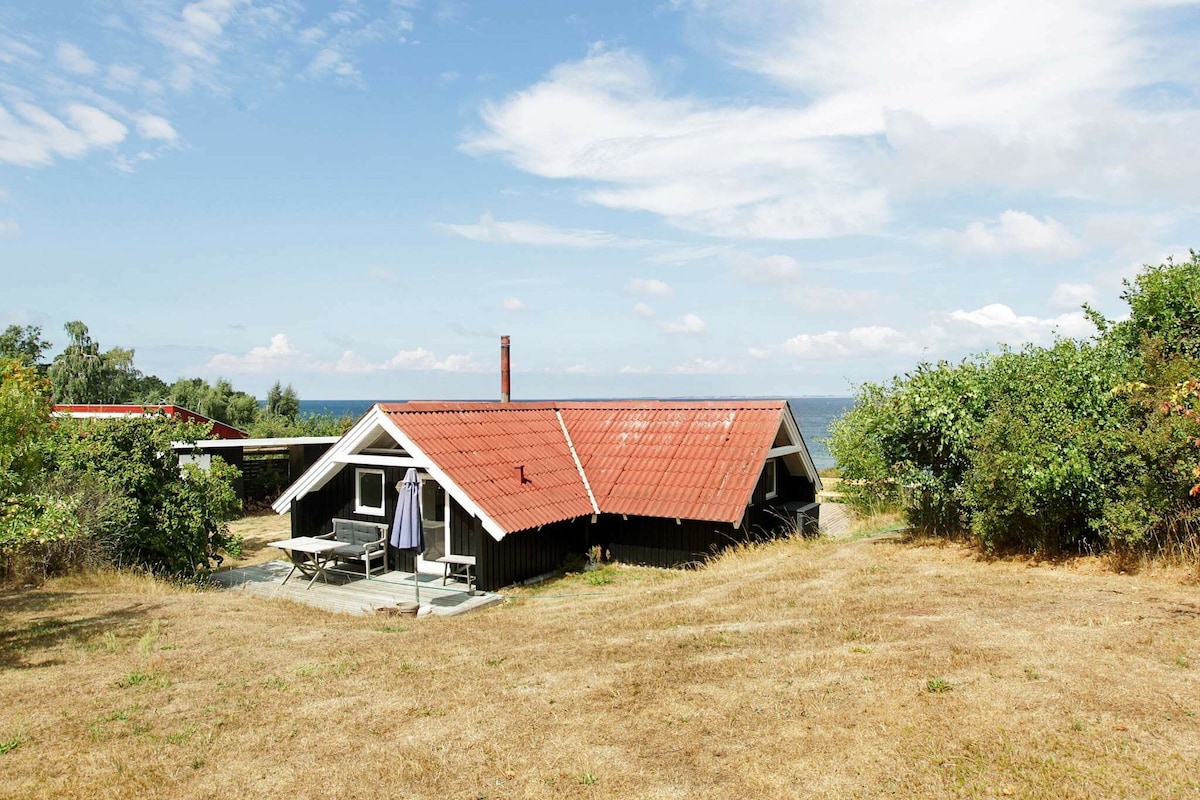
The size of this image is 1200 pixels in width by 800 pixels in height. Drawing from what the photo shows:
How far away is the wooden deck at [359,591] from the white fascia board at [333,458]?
1691 mm

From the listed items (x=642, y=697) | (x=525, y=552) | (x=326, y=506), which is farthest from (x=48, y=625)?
(x=642, y=697)

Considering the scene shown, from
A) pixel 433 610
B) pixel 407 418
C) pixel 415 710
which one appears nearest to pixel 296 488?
pixel 407 418

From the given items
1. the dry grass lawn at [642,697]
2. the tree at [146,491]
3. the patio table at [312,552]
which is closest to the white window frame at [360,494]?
the patio table at [312,552]

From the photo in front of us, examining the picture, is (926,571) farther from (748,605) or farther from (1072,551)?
(748,605)

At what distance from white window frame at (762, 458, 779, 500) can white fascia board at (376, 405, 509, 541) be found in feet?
24.6

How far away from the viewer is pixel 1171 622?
9.28m

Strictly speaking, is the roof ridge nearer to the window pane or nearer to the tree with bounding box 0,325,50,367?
the window pane

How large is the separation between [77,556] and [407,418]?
6743 millimetres

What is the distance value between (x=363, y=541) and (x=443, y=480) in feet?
10.5

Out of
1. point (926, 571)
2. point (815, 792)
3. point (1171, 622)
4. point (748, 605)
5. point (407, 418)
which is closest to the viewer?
point (815, 792)

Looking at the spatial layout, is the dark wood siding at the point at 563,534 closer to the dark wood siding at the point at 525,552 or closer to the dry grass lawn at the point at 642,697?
the dark wood siding at the point at 525,552

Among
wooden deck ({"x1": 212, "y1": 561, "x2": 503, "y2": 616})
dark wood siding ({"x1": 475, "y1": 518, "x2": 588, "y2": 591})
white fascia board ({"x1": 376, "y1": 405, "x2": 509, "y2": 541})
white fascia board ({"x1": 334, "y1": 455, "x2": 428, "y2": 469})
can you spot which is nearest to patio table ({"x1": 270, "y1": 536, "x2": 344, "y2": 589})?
wooden deck ({"x1": 212, "y1": 561, "x2": 503, "y2": 616})

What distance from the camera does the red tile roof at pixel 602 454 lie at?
15.9 metres

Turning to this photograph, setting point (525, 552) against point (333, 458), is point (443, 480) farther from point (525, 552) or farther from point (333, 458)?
point (333, 458)
